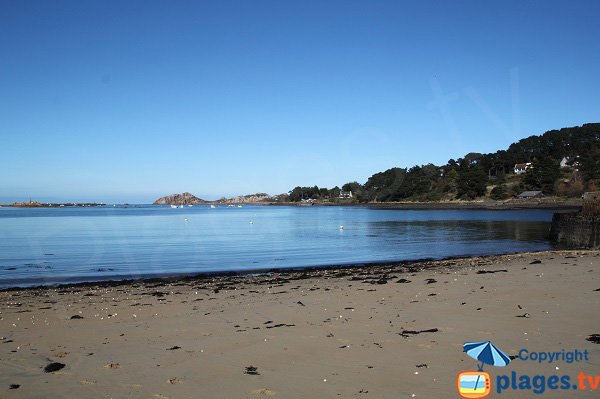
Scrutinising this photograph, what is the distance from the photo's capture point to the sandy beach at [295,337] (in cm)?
572

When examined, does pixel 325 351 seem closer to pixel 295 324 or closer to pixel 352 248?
pixel 295 324

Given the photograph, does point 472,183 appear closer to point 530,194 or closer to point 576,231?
point 530,194

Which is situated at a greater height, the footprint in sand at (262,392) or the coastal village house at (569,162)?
the coastal village house at (569,162)

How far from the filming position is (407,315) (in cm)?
923

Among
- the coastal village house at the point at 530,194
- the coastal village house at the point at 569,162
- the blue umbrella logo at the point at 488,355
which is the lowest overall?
the blue umbrella logo at the point at 488,355

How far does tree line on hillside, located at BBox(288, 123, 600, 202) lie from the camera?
124 metres

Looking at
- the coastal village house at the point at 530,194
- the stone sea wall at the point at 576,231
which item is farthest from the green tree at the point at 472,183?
the stone sea wall at the point at 576,231

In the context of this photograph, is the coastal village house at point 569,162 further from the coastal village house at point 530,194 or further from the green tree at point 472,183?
the green tree at point 472,183

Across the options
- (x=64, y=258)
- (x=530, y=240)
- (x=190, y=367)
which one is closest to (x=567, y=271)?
(x=190, y=367)

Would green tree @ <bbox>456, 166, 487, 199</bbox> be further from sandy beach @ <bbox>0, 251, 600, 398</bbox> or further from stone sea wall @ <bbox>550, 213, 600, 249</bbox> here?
sandy beach @ <bbox>0, 251, 600, 398</bbox>

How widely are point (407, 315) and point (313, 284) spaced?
633cm

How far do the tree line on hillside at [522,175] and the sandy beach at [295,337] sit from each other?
113m

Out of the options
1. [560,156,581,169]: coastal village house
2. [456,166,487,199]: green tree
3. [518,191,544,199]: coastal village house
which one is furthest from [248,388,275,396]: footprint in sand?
[560,156,581,169]: coastal village house

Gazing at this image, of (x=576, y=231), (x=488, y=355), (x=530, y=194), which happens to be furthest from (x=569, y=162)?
(x=488, y=355)
